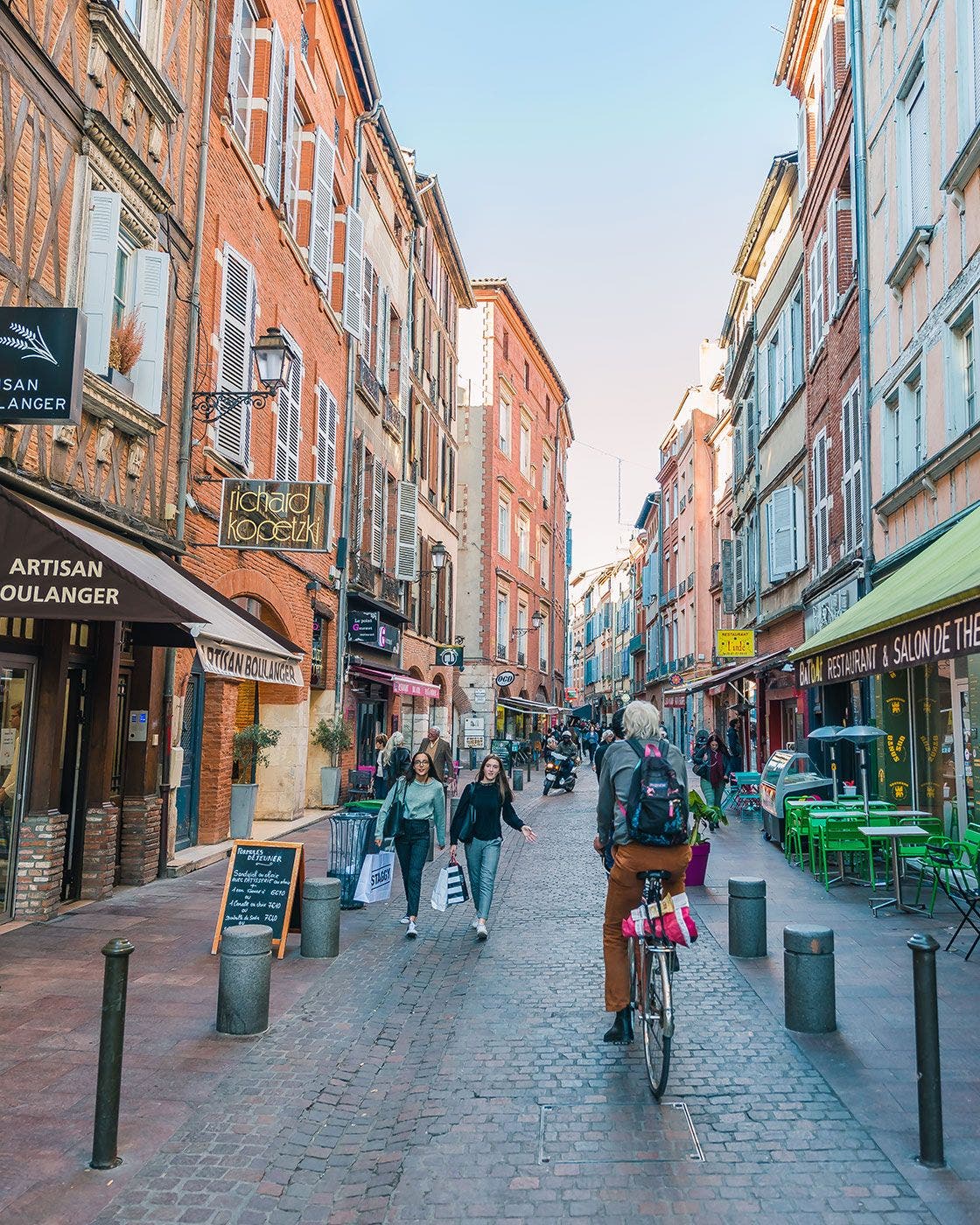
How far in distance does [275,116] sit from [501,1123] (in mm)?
14339

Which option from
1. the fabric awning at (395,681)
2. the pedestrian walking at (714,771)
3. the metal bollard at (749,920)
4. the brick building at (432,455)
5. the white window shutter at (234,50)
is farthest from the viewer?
the brick building at (432,455)

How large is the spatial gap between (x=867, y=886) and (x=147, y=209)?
10.4 m

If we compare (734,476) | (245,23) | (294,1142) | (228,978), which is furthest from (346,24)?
(294,1142)

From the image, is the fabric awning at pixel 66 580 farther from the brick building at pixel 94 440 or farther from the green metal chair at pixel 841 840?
the green metal chair at pixel 841 840

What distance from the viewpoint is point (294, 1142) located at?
15.3 ft

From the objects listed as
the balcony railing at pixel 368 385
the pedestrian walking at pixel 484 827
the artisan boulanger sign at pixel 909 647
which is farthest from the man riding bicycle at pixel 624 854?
the balcony railing at pixel 368 385

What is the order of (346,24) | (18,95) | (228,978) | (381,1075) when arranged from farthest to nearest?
(346,24) → (18,95) → (228,978) → (381,1075)

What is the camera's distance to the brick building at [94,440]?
25.8 feet

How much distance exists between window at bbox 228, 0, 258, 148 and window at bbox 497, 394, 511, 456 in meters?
27.6

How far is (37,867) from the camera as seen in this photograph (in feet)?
28.9

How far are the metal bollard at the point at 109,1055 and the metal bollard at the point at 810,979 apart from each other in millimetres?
3624

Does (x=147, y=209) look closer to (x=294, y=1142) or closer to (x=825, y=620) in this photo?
(x=294, y=1142)

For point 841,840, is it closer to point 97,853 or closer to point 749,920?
point 749,920

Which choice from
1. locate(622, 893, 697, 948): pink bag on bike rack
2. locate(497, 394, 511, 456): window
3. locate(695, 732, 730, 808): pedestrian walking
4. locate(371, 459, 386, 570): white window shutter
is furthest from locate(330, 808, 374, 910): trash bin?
locate(497, 394, 511, 456): window
